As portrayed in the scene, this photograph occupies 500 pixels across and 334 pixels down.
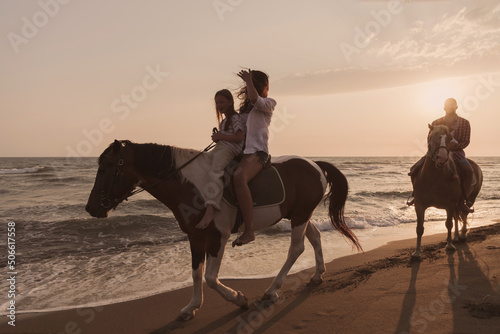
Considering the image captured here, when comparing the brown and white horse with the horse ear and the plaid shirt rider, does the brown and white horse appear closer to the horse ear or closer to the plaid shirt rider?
the horse ear

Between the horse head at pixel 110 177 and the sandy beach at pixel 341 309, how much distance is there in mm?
1435

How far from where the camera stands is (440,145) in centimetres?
635

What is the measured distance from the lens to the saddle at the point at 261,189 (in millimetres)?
4250

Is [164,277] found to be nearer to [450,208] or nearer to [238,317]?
[238,317]

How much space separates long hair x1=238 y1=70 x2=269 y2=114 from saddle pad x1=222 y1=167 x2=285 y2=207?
827 millimetres

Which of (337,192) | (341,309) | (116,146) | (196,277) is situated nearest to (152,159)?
(116,146)

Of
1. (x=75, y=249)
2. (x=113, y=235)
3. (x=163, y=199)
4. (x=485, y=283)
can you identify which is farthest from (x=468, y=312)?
(x=113, y=235)

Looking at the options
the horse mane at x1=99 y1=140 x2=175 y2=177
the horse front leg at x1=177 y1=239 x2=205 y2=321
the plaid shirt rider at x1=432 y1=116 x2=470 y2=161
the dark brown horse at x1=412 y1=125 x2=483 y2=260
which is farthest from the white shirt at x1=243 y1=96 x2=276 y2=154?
the plaid shirt rider at x1=432 y1=116 x2=470 y2=161

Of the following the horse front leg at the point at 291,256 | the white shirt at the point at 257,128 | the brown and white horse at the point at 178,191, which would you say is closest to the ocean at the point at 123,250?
the horse front leg at the point at 291,256

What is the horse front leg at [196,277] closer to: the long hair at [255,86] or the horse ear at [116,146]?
the horse ear at [116,146]

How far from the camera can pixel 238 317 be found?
426 centimetres

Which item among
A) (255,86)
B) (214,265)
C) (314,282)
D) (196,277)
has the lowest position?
(314,282)

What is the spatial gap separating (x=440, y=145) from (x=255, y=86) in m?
3.85

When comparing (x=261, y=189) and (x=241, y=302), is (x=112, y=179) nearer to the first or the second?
(x=261, y=189)
